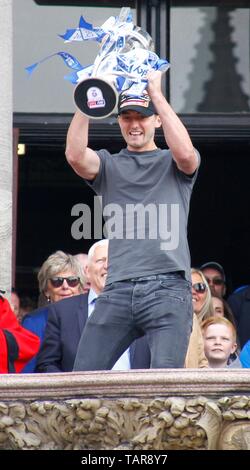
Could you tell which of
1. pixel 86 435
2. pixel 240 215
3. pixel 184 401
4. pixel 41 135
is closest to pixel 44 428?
pixel 86 435

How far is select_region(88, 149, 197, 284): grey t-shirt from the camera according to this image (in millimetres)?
7621

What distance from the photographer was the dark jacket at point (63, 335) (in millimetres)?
9070

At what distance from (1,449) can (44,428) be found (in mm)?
230

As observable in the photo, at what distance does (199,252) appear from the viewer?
1611 cm

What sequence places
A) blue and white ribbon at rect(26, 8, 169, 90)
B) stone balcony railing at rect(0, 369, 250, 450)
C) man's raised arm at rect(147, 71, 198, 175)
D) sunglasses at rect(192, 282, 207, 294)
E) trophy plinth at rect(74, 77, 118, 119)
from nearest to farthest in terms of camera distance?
1. stone balcony railing at rect(0, 369, 250, 450)
2. trophy plinth at rect(74, 77, 118, 119)
3. man's raised arm at rect(147, 71, 198, 175)
4. blue and white ribbon at rect(26, 8, 169, 90)
5. sunglasses at rect(192, 282, 207, 294)

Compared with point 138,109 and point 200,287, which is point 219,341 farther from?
point 138,109

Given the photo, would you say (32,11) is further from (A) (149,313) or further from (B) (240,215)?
(A) (149,313)

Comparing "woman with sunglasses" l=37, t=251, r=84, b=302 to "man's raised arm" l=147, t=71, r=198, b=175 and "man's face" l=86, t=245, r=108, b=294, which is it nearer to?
"man's face" l=86, t=245, r=108, b=294

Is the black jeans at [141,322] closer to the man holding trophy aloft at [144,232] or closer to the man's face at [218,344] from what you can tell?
the man holding trophy aloft at [144,232]

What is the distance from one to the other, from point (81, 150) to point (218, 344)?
7.63 ft

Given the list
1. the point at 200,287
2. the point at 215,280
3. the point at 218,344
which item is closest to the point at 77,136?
the point at 218,344

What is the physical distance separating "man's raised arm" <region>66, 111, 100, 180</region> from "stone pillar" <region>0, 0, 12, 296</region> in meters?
2.66

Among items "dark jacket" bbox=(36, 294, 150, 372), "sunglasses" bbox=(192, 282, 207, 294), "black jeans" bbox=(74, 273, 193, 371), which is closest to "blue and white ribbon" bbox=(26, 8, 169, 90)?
"black jeans" bbox=(74, 273, 193, 371)

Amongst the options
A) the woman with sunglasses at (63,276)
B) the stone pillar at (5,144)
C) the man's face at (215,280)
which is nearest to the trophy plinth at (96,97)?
the woman with sunglasses at (63,276)
